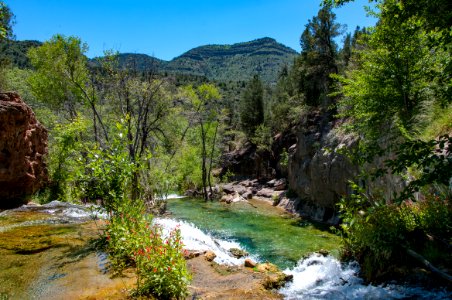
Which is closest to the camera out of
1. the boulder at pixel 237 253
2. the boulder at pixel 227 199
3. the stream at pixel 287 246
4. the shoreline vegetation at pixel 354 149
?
the shoreline vegetation at pixel 354 149

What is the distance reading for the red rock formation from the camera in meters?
13.6

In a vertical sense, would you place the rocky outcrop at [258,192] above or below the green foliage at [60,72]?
below

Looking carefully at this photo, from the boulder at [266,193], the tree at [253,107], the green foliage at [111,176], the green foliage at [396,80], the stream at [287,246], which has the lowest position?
the boulder at [266,193]

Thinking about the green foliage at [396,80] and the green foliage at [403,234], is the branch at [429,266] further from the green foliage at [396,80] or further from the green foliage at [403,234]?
the green foliage at [396,80]

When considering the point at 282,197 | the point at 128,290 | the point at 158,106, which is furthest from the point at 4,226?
the point at 282,197

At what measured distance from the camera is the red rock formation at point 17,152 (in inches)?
536

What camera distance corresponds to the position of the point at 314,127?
23875 millimetres

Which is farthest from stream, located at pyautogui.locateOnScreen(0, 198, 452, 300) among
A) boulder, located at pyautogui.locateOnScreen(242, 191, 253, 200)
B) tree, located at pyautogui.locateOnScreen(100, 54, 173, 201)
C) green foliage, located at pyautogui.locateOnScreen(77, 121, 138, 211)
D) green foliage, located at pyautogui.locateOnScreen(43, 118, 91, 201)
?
boulder, located at pyautogui.locateOnScreen(242, 191, 253, 200)

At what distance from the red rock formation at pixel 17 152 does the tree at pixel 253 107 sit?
37175 mm

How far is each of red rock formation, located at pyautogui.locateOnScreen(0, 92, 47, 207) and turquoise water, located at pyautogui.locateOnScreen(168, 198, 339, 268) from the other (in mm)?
9363

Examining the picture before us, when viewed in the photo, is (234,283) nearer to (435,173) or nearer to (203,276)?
(203,276)

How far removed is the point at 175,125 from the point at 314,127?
1076cm

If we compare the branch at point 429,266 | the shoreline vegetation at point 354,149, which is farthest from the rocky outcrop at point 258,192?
the branch at point 429,266

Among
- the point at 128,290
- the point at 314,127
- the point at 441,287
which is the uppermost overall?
the point at 314,127
